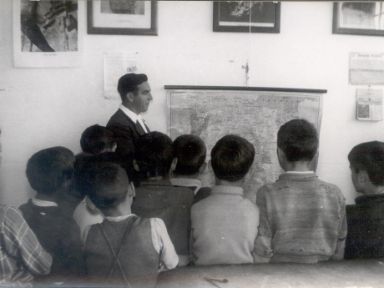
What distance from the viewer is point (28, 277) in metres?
1.44

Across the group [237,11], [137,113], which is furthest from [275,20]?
[137,113]

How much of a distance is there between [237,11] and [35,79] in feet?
3.17

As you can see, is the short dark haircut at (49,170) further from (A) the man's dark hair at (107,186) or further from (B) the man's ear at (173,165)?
(B) the man's ear at (173,165)

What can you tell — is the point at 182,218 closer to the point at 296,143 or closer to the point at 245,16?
the point at 296,143

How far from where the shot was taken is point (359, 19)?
2.55m

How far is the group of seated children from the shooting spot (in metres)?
1.41

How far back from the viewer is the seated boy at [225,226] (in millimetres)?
1538

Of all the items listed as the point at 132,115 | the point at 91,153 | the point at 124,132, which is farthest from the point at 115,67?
the point at 91,153

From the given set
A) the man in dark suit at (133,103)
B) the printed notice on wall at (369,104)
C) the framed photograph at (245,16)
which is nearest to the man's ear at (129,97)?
the man in dark suit at (133,103)

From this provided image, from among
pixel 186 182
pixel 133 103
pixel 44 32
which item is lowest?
pixel 186 182

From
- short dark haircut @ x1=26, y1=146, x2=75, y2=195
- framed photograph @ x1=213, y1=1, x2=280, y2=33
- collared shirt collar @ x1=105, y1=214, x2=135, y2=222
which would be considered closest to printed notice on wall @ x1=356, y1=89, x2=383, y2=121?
framed photograph @ x1=213, y1=1, x2=280, y2=33

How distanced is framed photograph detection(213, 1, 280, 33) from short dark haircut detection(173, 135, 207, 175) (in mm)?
835

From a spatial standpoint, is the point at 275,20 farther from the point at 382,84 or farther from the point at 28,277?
the point at 28,277

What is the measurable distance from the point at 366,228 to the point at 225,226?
434 mm
